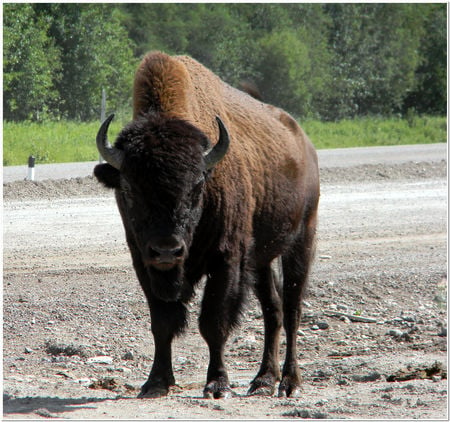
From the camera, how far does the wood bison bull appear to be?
5750 millimetres

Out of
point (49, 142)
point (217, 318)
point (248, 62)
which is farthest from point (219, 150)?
point (248, 62)

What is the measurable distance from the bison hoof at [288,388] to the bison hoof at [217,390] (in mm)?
795

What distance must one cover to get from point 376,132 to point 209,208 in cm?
3220

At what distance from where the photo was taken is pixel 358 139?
115 feet

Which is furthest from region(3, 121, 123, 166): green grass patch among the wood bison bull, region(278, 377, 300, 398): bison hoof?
region(278, 377, 300, 398): bison hoof

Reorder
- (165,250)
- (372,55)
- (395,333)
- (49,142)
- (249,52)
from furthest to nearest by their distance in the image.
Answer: (372,55) → (249,52) → (49,142) → (395,333) → (165,250)

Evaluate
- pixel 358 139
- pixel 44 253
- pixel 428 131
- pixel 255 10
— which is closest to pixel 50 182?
pixel 44 253

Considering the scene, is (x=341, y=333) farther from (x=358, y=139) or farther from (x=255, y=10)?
(x=255, y=10)

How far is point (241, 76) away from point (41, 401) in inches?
1424

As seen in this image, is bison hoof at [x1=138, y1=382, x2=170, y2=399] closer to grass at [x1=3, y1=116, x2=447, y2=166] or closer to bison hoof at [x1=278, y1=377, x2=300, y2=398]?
bison hoof at [x1=278, y1=377, x2=300, y2=398]

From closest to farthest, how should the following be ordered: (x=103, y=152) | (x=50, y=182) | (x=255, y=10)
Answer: (x=103, y=152), (x=50, y=182), (x=255, y=10)

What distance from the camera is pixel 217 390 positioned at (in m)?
6.30

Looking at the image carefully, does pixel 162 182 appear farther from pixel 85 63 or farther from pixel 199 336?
pixel 85 63

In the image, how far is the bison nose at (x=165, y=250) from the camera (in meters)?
5.50
